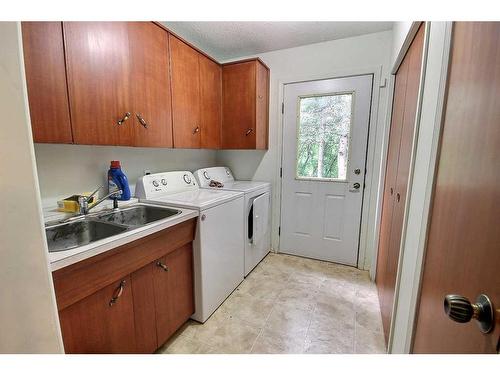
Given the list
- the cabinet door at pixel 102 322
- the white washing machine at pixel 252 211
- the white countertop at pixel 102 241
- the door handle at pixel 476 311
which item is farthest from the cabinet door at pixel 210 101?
the door handle at pixel 476 311

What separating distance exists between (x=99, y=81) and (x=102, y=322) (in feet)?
4.13

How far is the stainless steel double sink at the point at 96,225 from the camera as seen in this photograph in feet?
3.98

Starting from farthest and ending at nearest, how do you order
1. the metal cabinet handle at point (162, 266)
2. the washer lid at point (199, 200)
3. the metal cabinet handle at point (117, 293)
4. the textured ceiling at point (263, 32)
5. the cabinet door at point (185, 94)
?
the textured ceiling at point (263, 32)
the cabinet door at point (185, 94)
the washer lid at point (199, 200)
the metal cabinet handle at point (162, 266)
the metal cabinet handle at point (117, 293)

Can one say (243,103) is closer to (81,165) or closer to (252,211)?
(252,211)

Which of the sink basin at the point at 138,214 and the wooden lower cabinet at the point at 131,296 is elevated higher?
the sink basin at the point at 138,214

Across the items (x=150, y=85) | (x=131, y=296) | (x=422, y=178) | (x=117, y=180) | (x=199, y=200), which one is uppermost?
(x=150, y=85)

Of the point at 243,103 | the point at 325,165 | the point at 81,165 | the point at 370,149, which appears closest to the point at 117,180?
the point at 81,165

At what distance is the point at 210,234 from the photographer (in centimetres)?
165

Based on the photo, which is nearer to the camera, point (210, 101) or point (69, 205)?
point (69, 205)

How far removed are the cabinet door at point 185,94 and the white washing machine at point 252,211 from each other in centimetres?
52

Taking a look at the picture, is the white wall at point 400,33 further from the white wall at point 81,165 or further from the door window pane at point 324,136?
the white wall at point 81,165
